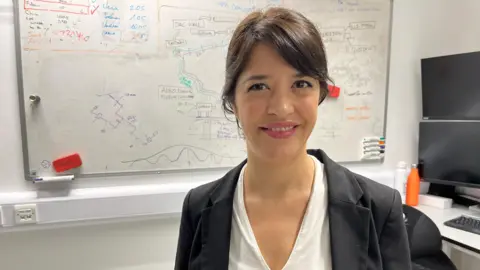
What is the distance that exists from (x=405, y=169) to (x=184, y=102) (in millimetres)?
1698

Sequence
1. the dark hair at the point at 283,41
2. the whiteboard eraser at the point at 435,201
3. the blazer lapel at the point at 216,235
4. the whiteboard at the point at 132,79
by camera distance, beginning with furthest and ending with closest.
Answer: the whiteboard eraser at the point at 435,201 → the whiteboard at the point at 132,79 → the blazer lapel at the point at 216,235 → the dark hair at the point at 283,41

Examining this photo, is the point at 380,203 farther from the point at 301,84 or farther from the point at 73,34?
the point at 73,34

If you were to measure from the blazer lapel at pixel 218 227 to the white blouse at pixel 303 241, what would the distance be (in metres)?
0.02

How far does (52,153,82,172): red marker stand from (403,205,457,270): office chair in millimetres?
1756

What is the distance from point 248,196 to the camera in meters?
1.01

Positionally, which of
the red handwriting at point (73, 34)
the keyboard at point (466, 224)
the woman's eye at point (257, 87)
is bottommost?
the keyboard at point (466, 224)

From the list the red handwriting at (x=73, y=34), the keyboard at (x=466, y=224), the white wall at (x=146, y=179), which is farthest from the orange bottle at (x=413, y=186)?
the red handwriting at (x=73, y=34)

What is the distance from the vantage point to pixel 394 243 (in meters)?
0.88

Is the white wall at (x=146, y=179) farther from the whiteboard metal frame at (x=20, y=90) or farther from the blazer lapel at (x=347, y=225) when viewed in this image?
the blazer lapel at (x=347, y=225)

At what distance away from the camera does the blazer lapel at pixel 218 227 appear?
0.92 metres

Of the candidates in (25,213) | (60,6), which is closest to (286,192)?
(25,213)

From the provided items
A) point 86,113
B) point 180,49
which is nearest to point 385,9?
point 180,49

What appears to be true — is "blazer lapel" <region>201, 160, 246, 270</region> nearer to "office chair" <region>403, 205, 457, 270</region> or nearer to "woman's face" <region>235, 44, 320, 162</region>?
"woman's face" <region>235, 44, 320, 162</region>

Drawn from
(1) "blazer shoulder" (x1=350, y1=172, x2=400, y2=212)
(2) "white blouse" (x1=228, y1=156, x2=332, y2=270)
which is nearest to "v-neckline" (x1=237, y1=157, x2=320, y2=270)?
(2) "white blouse" (x1=228, y1=156, x2=332, y2=270)
